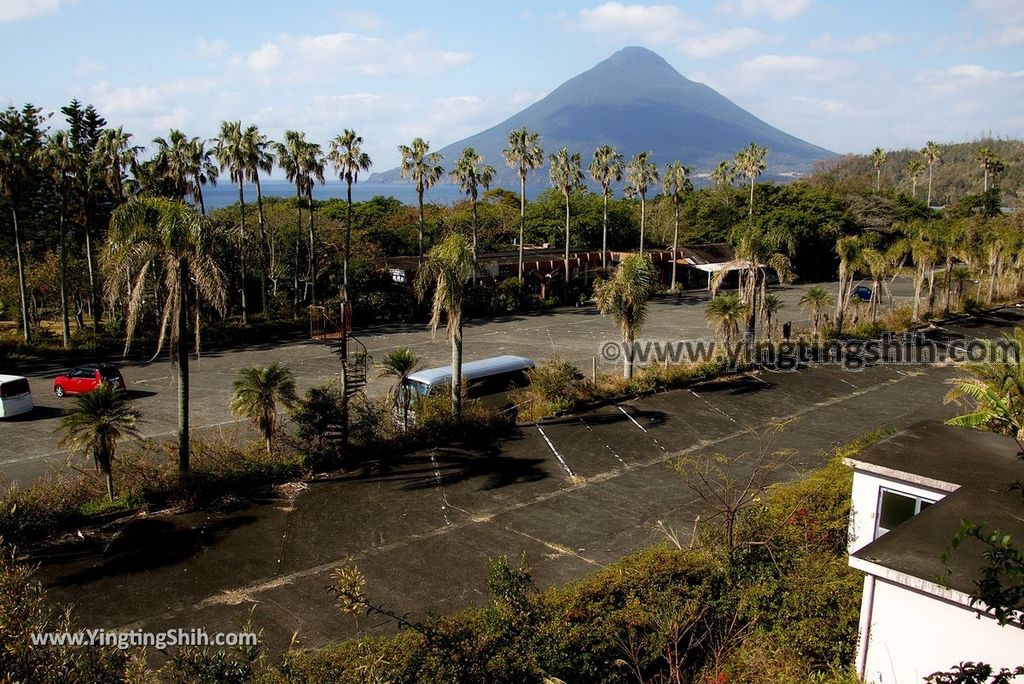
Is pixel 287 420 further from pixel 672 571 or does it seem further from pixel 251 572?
pixel 672 571

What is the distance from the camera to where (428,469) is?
647 inches

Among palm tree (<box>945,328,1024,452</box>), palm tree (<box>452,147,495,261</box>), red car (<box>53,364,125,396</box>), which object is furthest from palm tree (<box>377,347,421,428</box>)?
palm tree (<box>452,147,495,261</box>)

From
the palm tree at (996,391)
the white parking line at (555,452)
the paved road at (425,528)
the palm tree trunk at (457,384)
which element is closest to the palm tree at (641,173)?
the paved road at (425,528)

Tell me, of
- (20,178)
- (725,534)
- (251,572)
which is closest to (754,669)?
(725,534)

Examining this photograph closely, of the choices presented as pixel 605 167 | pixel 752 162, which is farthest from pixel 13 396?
pixel 752 162

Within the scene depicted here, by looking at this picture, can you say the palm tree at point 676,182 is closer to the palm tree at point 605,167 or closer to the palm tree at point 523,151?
the palm tree at point 605,167

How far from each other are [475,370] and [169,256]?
9.28 meters

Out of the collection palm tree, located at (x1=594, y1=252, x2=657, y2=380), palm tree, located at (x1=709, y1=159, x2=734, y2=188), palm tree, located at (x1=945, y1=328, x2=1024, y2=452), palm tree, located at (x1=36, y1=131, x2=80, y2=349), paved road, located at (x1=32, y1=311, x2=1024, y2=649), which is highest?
palm tree, located at (x1=709, y1=159, x2=734, y2=188)

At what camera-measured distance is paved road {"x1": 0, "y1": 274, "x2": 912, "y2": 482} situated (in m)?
19.1

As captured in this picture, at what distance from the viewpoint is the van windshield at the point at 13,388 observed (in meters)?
20.3

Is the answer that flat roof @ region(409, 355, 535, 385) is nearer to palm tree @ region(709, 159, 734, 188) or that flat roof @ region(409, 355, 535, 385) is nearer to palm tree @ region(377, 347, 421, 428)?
palm tree @ region(377, 347, 421, 428)

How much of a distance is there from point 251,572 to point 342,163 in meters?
31.4

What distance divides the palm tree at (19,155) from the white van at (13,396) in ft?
36.2

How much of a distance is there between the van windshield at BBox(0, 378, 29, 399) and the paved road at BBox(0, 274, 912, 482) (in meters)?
0.83
